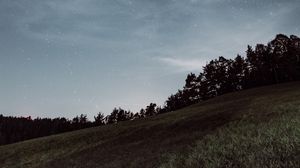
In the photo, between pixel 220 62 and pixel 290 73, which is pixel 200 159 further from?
pixel 220 62

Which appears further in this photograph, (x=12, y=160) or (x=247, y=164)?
(x=12, y=160)

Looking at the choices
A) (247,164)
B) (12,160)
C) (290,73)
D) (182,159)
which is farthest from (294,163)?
(290,73)

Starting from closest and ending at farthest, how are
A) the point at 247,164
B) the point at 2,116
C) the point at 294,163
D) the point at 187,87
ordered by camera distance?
the point at 294,163 < the point at 247,164 < the point at 187,87 < the point at 2,116

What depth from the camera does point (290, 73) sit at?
95.9 m

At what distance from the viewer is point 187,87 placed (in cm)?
11225

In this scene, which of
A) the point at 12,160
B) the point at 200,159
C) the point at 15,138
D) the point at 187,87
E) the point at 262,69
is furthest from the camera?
the point at 15,138

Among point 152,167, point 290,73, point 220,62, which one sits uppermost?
point 220,62

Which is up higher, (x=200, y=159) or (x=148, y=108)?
(x=148, y=108)

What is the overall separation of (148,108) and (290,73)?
82455 mm

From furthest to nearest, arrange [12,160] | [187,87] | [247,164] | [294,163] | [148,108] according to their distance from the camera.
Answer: [148,108] < [187,87] < [12,160] < [247,164] < [294,163]

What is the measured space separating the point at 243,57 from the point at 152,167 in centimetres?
10181

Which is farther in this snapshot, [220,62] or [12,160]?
[220,62]

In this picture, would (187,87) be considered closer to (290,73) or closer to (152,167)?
(290,73)

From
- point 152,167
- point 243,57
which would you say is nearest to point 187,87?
point 243,57
